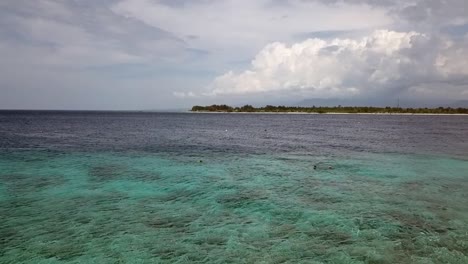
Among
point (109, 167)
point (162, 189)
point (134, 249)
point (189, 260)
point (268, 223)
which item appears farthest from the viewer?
point (109, 167)

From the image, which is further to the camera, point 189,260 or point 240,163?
point 240,163

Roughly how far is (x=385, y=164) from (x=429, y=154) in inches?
468

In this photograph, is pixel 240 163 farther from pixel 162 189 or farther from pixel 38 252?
pixel 38 252

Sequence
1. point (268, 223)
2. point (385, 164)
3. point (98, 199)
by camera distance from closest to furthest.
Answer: point (268, 223)
point (98, 199)
point (385, 164)

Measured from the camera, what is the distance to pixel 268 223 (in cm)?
1712

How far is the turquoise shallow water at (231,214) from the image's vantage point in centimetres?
1359

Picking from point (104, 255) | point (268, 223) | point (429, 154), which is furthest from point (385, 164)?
point (104, 255)

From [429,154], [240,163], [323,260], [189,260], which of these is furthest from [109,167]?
[429,154]

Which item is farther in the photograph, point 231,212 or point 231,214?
point 231,212

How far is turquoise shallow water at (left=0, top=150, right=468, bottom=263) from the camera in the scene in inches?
535

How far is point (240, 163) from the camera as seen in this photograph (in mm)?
36969

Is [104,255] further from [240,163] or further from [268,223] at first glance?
[240,163]

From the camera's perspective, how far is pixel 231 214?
60.8ft

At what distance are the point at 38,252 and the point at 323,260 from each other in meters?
Result: 11.2
